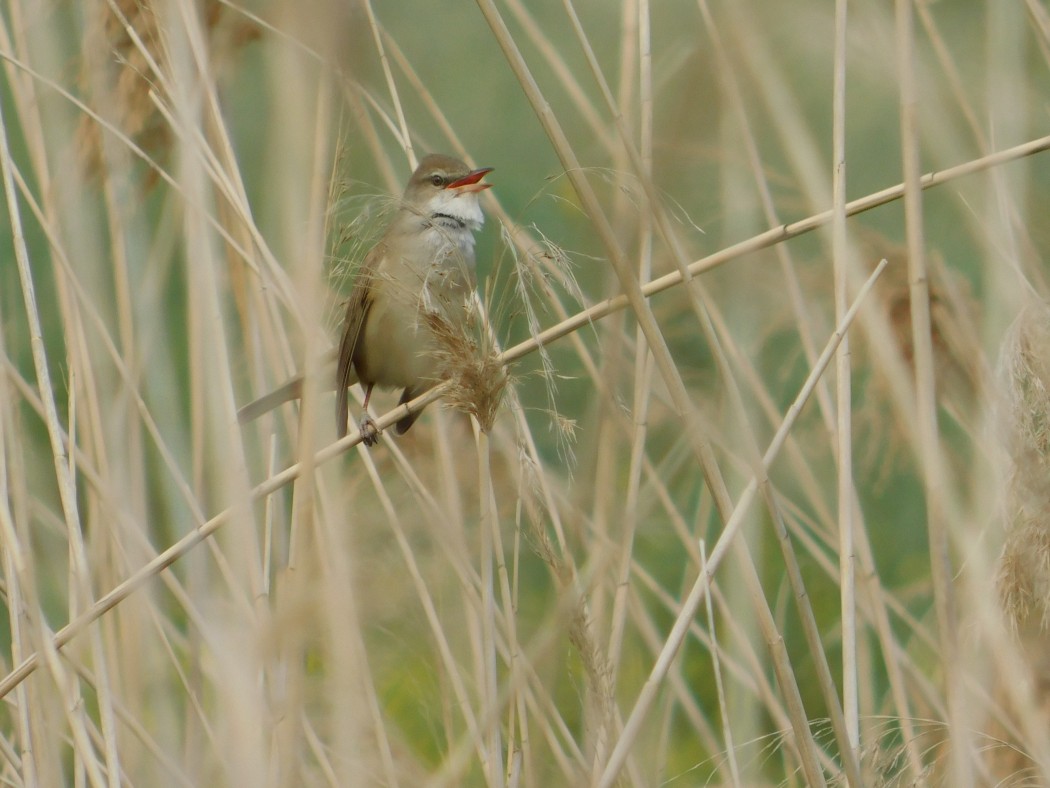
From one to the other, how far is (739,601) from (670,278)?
2.75ft

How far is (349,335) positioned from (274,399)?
0.62m

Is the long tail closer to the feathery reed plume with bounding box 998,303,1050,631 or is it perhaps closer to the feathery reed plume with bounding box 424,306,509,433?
the feathery reed plume with bounding box 424,306,509,433

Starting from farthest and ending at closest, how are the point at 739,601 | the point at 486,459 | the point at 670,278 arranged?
1. the point at 739,601
2. the point at 486,459
3. the point at 670,278

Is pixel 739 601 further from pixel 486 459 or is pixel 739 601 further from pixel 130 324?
pixel 130 324

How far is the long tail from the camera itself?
2248 millimetres

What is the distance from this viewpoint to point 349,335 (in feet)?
9.73

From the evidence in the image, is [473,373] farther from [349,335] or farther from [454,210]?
[349,335]

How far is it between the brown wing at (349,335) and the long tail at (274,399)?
36 centimetres

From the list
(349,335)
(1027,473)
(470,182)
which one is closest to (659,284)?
(1027,473)

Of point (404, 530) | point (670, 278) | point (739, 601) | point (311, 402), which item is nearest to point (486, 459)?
point (404, 530)

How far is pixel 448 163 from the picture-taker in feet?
9.68

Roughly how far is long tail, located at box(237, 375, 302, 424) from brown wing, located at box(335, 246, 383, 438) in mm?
356

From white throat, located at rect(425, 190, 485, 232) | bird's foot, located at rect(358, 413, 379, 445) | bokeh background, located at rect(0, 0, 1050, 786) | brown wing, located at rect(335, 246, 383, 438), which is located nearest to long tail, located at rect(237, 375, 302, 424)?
bokeh background, located at rect(0, 0, 1050, 786)

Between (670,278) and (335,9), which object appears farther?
(670,278)
